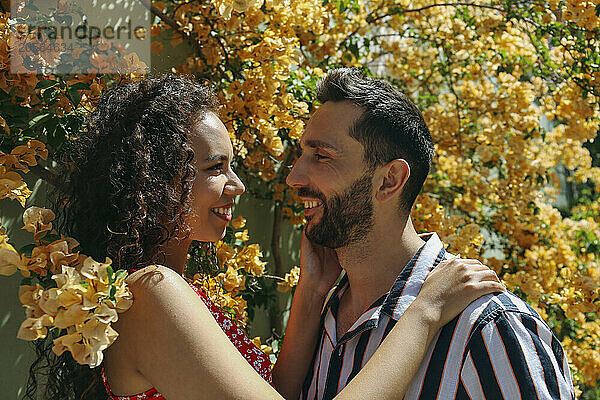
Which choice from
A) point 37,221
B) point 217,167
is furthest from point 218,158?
point 37,221

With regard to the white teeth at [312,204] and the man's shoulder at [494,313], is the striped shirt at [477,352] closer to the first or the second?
the man's shoulder at [494,313]

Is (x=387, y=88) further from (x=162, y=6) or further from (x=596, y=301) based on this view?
(x=596, y=301)

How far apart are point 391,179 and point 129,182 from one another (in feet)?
2.45

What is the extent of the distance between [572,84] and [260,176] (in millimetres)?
1695

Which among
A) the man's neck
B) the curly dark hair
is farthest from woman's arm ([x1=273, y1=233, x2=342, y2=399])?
the curly dark hair

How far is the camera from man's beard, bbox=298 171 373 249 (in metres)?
1.85

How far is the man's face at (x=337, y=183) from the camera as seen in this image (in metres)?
1.85

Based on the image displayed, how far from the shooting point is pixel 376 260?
6.06ft

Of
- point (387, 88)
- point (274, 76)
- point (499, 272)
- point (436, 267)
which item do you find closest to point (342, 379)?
point (436, 267)

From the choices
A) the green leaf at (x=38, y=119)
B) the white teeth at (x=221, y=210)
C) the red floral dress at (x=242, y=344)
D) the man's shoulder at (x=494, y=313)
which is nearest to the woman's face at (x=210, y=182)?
the white teeth at (x=221, y=210)

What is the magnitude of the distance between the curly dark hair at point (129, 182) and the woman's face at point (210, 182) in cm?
4

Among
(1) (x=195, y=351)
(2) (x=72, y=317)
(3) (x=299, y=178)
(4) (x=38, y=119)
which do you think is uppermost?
(4) (x=38, y=119)

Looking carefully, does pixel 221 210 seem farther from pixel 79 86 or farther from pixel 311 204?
pixel 79 86

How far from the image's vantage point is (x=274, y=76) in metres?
2.33
